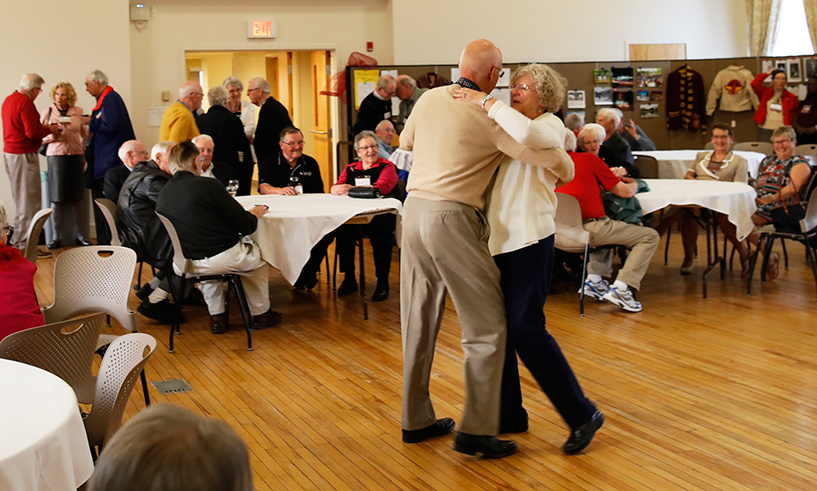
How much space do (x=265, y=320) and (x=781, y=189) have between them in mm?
4007

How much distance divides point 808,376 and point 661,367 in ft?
2.41

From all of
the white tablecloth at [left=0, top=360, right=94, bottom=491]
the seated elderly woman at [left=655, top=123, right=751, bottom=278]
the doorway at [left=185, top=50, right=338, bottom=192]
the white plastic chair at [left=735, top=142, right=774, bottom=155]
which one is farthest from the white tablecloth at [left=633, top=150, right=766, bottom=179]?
the white tablecloth at [left=0, top=360, right=94, bottom=491]

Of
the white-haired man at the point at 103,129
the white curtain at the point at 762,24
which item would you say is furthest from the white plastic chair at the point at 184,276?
the white curtain at the point at 762,24

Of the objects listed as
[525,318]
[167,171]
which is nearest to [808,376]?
[525,318]

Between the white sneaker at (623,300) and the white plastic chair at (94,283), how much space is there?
3.32 m

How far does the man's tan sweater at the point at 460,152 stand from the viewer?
301 centimetres

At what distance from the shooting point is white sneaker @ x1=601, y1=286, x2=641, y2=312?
5738 millimetres

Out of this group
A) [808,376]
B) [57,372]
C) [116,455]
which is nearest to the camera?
[116,455]

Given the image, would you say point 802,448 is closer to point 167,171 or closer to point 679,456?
point 679,456

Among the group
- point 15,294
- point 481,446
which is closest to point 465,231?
point 481,446

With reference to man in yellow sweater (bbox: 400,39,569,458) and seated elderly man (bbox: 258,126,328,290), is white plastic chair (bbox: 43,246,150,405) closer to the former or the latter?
man in yellow sweater (bbox: 400,39,569,458)

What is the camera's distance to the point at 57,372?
9.46 feet

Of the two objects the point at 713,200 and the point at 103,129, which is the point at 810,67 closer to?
the point at 713,200

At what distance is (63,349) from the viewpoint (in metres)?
2.83
